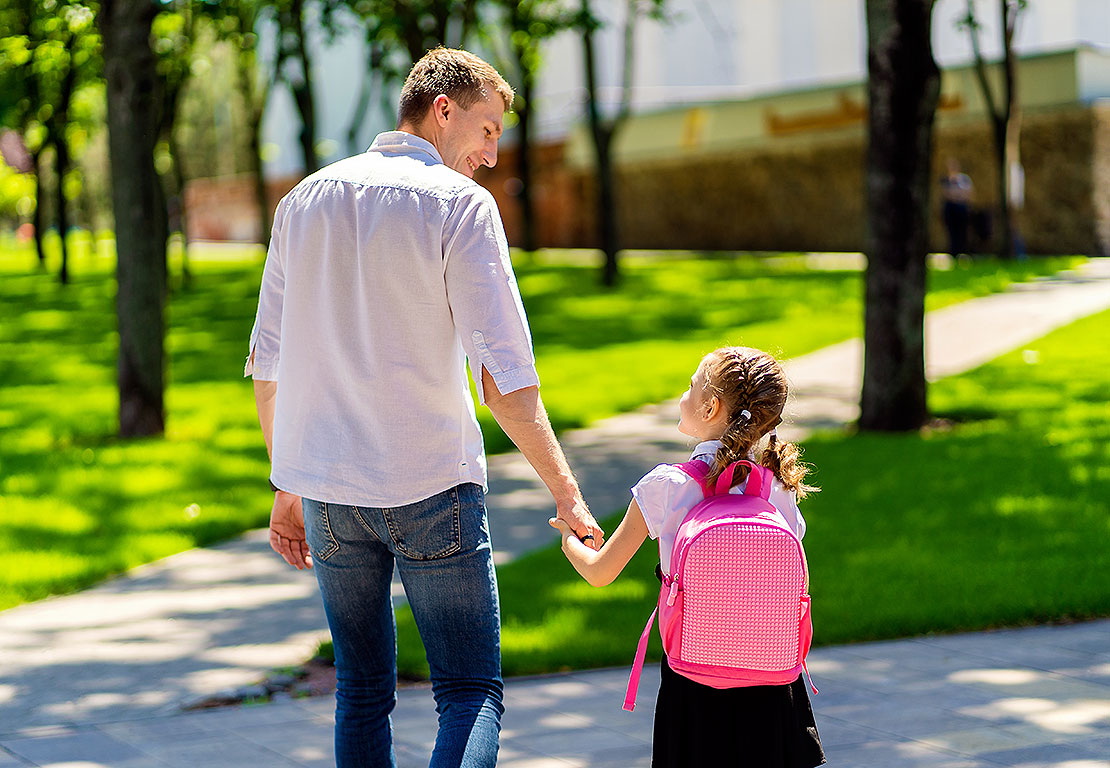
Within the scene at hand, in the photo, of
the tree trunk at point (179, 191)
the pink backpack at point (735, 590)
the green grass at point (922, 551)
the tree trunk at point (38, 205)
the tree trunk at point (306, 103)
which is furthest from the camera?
the tree trunk at point (38, 205)


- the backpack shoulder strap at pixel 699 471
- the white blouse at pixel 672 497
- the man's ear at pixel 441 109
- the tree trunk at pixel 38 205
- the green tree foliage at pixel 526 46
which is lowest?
the white blouse at pixel 672 497

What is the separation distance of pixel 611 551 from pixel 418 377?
0.56m

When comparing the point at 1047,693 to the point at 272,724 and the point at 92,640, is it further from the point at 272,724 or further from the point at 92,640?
the point at 92,640

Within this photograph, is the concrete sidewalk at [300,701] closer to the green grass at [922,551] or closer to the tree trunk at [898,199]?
the green grass at [922,551]

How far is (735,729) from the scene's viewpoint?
9.55ft

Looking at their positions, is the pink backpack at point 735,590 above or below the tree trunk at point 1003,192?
below

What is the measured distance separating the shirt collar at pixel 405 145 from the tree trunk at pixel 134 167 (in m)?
7.93

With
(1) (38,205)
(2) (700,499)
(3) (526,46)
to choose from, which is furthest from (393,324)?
(1) (38,205)

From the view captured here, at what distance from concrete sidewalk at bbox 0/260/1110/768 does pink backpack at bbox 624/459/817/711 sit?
145 centimetres

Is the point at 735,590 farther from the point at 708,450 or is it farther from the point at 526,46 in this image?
the point at 526,46

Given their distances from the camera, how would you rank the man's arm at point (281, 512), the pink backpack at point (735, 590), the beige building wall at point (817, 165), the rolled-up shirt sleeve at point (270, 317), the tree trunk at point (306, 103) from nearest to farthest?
1. the pink backpack at point (735, 590)
2. the rolled-up shirt sleeve at point (270, 317)
3. the man's arm at point (281, 512)
4. the tree trunk at point (306, 103)
5. the beige building wall at point (817, 165)

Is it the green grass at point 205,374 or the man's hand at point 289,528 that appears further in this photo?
the green grass at point 205,374

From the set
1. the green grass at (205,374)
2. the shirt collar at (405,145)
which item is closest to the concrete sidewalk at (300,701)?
the green grass at (205,374)

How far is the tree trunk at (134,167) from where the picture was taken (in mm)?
10398
